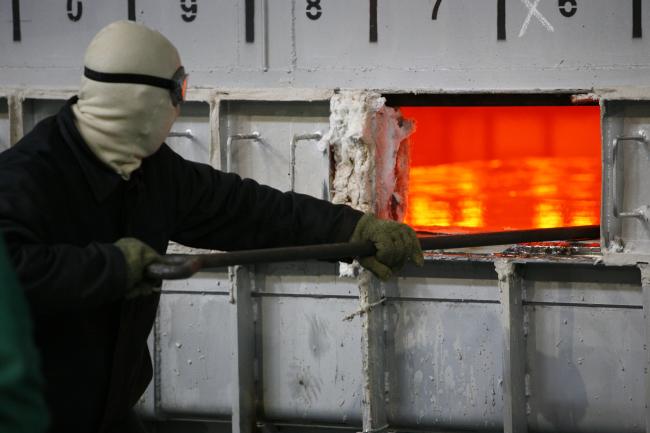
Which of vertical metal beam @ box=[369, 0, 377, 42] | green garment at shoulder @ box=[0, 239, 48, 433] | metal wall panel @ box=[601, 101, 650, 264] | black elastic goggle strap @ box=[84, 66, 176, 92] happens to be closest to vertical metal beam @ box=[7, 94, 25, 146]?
vertical metal beam @ box=[369, 0, 377, 42]

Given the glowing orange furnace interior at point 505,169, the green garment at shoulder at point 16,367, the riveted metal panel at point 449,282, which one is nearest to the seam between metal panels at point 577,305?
the riveted metal panel at point 449,282

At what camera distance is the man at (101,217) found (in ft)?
9.20

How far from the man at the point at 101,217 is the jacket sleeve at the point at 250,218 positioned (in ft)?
0.20

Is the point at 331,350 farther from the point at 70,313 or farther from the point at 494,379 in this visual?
the point at 70,313

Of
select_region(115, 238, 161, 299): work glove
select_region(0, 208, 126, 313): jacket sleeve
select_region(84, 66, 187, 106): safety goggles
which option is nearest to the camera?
select_region(0, 208, 126, 313): jacket sleeve

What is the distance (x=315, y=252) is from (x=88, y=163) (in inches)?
28.8

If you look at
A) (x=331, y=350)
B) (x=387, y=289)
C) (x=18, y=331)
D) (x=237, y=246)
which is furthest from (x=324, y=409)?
(x=18, y=331)

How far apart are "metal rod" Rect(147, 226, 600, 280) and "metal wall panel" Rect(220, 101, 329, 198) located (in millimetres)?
1107

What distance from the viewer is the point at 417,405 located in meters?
4.86

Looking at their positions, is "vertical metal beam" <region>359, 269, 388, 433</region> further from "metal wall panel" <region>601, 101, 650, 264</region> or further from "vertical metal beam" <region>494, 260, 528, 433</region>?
"metal wall panel" <region>601, 101, 650, 264</region>

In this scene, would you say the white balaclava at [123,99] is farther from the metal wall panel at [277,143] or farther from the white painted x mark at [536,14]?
the white painted x mark at [536,14]

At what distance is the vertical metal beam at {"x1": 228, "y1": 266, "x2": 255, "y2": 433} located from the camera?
16.1 feet

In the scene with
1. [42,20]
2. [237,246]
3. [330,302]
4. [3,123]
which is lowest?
[330,302]

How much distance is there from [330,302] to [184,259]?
202 centimetres
